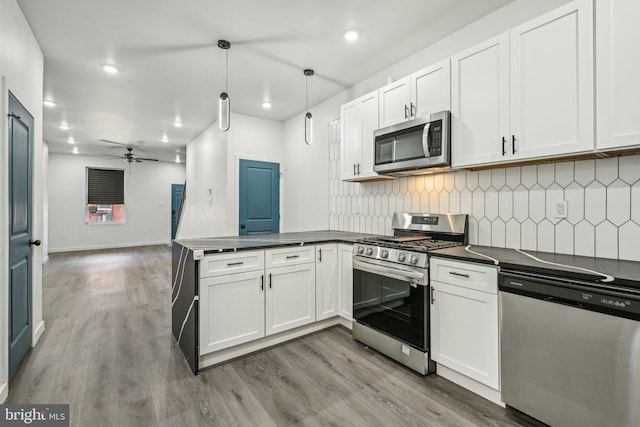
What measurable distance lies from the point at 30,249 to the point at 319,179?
3.21 meters

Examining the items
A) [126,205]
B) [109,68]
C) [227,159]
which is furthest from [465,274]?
[126,205]

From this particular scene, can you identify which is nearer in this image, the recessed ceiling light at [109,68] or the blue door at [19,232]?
the blue door at [19,232]

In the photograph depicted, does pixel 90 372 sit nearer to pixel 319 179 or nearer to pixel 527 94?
pixel 319 179

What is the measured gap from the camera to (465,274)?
6.37ft

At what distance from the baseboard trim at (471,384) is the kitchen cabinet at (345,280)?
0.96m

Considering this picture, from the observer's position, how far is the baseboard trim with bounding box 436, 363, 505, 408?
1.86 metres

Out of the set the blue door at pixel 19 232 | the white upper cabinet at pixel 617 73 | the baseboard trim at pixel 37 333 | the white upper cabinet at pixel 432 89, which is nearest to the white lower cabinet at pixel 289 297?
the white upper cabinet at pixel 432 89

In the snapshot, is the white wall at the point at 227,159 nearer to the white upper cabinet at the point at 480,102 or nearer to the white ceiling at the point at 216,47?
the white ceiling at the point at 216,47

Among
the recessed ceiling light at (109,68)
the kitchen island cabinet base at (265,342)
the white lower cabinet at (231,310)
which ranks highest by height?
the recessed ceiling light at (109,68)

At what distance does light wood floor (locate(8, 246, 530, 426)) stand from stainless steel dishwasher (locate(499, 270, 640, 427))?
0.30 metres

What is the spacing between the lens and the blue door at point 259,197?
485 cm

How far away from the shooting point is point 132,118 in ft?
16.8

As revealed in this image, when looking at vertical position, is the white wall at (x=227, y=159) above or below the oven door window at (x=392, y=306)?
above

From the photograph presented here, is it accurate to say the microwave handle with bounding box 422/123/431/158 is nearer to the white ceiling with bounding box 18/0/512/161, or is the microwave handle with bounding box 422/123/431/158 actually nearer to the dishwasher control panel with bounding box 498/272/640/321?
the white ceiling with bounding box 18/0/512/161
